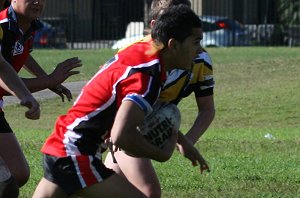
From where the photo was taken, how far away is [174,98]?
21.5 feet

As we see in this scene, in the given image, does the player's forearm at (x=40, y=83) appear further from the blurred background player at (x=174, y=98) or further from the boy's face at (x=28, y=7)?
the blurred background player at (x=174, y=98)

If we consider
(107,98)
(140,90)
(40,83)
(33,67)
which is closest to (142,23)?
(33,67)

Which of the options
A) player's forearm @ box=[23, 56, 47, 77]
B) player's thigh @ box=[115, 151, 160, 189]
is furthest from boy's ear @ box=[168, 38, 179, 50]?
player's forearm @ box=[23, 56, 47, 77]

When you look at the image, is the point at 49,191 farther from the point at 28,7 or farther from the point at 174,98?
the point at 28,7

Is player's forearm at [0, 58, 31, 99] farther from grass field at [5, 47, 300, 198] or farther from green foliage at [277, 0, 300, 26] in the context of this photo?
green foliage at [277, 0, 300, 26]

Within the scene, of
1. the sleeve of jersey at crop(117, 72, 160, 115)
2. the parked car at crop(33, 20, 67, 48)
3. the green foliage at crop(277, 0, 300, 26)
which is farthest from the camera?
the green foliage at crop(277, 0, 300, 26)

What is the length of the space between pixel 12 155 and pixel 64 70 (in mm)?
748

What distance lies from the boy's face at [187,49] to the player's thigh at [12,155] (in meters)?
2.06

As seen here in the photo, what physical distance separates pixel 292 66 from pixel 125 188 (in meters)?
19.0

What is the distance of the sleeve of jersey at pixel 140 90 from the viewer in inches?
199

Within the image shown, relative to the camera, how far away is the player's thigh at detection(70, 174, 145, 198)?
211 inches

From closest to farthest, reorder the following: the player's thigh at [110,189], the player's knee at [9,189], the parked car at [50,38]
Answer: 1. the player's thigh at [110,189]
2. the player's knee at [9,189]
3. the parked car at [50,38]

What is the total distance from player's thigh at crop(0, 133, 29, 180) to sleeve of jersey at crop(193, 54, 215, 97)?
4.37ft

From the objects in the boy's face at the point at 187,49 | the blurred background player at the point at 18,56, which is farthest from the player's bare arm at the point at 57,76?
the boy's face at the point at 187,49
